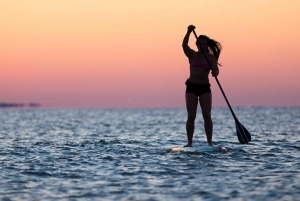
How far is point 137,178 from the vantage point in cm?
848

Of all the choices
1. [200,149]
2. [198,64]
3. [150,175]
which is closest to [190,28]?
[198,64]

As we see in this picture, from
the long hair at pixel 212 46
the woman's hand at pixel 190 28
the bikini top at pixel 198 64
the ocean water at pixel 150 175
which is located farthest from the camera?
the long hair at pixel 212 46

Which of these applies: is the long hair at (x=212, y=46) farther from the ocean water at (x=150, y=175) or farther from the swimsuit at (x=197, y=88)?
the ocean water at (x=150, y=175)

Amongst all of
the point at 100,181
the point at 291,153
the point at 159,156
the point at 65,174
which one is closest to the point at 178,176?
the point at 100,181

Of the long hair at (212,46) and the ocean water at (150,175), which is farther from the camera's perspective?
the long hair at (212,46)

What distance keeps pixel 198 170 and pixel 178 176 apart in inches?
26.6

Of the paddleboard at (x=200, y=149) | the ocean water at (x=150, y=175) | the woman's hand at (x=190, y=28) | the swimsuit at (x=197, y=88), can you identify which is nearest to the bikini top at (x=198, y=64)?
the swimsuit at (x=197, y=88)

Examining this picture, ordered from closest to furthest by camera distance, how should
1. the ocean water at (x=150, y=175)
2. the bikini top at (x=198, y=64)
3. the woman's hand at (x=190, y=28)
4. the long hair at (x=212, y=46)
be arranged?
the ocean water at (x=150, y=175), the woman's hand at (x=190, y=28), the bikini top at (x=198, y=64), the long hair at (x=212, y=46)

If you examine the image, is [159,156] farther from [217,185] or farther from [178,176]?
[217,185]

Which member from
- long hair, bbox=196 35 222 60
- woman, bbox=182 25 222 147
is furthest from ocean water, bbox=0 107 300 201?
long hair, bbox=196 35 222 60

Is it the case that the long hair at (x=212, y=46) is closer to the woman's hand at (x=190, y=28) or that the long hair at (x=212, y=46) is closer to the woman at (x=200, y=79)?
the woman at (x=200, y=79)

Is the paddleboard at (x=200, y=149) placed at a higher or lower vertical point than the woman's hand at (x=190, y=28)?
lower

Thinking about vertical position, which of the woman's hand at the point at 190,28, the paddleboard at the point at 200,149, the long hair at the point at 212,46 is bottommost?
the paddleboard at the point at 200,149

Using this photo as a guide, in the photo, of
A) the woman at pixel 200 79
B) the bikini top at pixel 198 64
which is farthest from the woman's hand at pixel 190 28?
the bikini top at pixel 198 64
